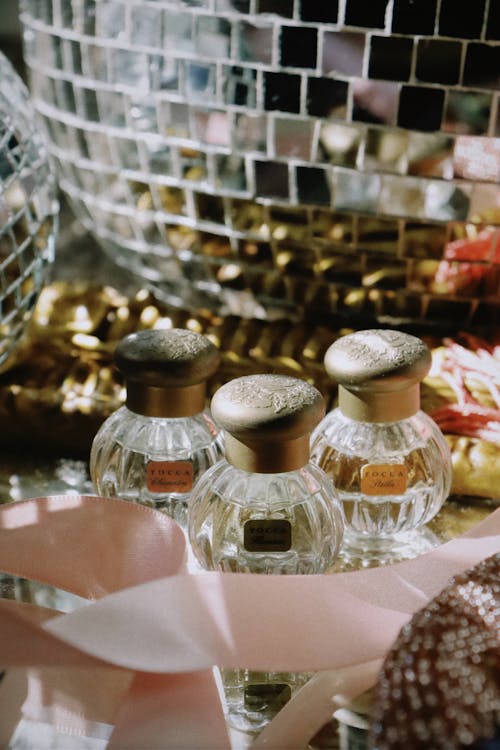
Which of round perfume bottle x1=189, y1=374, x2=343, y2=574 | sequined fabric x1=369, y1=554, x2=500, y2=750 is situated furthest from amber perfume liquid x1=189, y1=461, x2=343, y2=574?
sequined fabric x1=369, y1=554, x2=500, y2=750

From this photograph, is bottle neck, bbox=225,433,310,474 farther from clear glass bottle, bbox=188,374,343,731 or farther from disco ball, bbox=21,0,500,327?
disco ball, bbox=21,0,500,327

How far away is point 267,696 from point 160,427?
16cm

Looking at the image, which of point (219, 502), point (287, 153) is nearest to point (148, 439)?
point (219, 502)

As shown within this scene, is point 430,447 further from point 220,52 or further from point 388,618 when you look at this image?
point 220,52

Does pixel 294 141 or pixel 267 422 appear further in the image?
pixel 294 141

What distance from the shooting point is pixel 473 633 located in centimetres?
30

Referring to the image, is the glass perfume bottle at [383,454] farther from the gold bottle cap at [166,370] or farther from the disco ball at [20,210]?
the disco ball at [20,210]

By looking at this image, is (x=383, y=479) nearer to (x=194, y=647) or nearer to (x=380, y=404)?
(x=380, y=404)

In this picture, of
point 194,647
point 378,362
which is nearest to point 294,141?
point 378,362

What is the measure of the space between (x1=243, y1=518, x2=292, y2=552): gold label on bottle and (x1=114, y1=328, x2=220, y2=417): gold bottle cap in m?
0.07

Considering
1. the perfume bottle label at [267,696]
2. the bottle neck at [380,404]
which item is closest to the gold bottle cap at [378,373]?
the bottle neck at [380,404]

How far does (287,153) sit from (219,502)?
0.20 metres

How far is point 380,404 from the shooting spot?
46cm

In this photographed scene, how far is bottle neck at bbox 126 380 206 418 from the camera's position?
463mm
